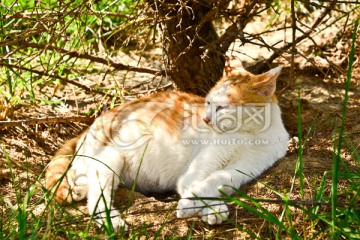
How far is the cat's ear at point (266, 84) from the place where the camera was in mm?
3286

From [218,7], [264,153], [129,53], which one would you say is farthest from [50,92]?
[264,153]

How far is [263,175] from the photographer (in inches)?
130

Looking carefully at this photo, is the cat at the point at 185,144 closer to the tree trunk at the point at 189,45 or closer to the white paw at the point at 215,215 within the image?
the white paw at the point at 215,215

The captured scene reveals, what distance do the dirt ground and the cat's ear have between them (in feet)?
0.67

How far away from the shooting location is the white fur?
3.21 meters

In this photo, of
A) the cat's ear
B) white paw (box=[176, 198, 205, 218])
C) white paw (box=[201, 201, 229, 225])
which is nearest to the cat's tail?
white paw (box=[176, 198, 205, 218])

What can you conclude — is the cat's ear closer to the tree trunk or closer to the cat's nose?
the cat's nose

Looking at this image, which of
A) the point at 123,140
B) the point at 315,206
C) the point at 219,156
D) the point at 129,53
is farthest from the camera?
the point at 129,53

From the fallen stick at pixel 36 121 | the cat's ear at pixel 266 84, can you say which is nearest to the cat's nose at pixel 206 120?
the cat's ear at pixel 266 84

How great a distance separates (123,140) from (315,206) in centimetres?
148

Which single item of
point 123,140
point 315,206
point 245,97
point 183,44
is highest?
point 183,44

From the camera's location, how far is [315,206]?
2.51m

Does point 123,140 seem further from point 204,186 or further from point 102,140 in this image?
point 204,186

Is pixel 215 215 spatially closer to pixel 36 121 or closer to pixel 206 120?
pixel 206 120
